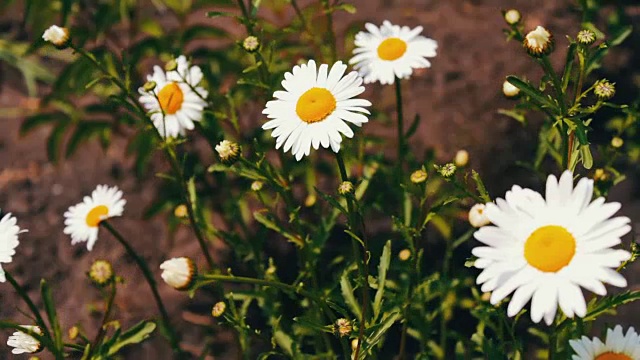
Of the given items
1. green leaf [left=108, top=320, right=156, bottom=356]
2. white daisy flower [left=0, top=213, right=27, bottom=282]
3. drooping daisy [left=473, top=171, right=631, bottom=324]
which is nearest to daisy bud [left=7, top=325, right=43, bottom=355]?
white daisy flower [left=0, top=213, right=27, bottom=282]

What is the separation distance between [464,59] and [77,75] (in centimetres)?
185

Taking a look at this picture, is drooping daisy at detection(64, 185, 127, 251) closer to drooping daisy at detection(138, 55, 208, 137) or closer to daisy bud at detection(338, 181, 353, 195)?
drooping daisy at detection(138, 55, 208, 137)

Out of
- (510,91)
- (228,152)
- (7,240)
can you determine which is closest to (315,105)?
(228,152)

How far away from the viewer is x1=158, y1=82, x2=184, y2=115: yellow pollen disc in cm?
211

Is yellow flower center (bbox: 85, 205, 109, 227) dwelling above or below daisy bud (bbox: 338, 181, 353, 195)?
below

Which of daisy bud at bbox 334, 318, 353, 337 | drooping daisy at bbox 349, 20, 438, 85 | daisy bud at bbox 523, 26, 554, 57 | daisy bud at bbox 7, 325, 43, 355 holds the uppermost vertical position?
drooping daisy at bbox 349, 20, 438, 85

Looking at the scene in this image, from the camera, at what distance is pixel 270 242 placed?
2805 millimetres

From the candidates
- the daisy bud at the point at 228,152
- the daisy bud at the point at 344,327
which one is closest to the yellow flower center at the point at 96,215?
the daisy bud at the point at 228,152

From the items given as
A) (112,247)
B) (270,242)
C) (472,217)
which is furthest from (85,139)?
(472,217)

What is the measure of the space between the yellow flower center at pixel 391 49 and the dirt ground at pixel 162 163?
3.07ft

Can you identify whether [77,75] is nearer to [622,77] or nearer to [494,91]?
[494,91]

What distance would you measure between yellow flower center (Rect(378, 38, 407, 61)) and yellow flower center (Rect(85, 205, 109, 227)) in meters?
0.99

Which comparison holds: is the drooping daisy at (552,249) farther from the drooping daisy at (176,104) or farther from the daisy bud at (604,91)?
the drooping daisy at (176,104)

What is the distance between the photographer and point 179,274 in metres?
1.48
